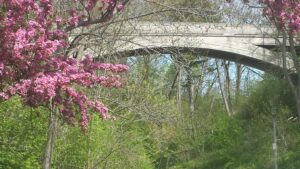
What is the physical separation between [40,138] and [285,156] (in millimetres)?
10788

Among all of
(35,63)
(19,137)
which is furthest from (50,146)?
(35,63)

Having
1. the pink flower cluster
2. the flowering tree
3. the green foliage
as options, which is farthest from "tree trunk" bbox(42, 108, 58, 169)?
the pink flower cluster

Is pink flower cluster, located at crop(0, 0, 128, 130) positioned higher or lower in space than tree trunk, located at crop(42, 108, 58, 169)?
higher

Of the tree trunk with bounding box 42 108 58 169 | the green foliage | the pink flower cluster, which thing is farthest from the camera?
the green foliage

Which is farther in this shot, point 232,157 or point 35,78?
point 232,157

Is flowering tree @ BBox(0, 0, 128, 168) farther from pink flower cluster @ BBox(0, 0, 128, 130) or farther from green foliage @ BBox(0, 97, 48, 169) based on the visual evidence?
green foliage @ BBox(0, 97, 48, 169)

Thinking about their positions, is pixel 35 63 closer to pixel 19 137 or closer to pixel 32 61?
pixel 32 61

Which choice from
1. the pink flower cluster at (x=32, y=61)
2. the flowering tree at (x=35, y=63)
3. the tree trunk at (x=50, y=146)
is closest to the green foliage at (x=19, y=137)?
the tree trunk at (x=50, y=146)

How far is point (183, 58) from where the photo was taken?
9203mm

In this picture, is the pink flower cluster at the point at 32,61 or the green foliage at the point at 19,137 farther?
the green foliage at the point at 19,137

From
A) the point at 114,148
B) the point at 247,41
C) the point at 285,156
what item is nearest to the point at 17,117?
the point at 114,148

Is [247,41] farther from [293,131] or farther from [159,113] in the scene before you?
[159,113]

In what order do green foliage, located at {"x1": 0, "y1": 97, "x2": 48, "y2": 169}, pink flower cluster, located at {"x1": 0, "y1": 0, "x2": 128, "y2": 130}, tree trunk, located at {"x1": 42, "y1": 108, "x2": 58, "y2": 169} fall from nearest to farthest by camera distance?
pink flower cluster, located at {"x1": 0, "y1": 0, "x2": 128, "y2": 130} < tree trunk, located at {"x1": 42, "y1": 108, "x2": 58, "y2": 169} < green foliage, located at {"x1": 0, "y1": 97, "x2": 48, "y2": 169}

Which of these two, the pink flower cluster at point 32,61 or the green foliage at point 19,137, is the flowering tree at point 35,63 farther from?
the green foliage at point 19,137
